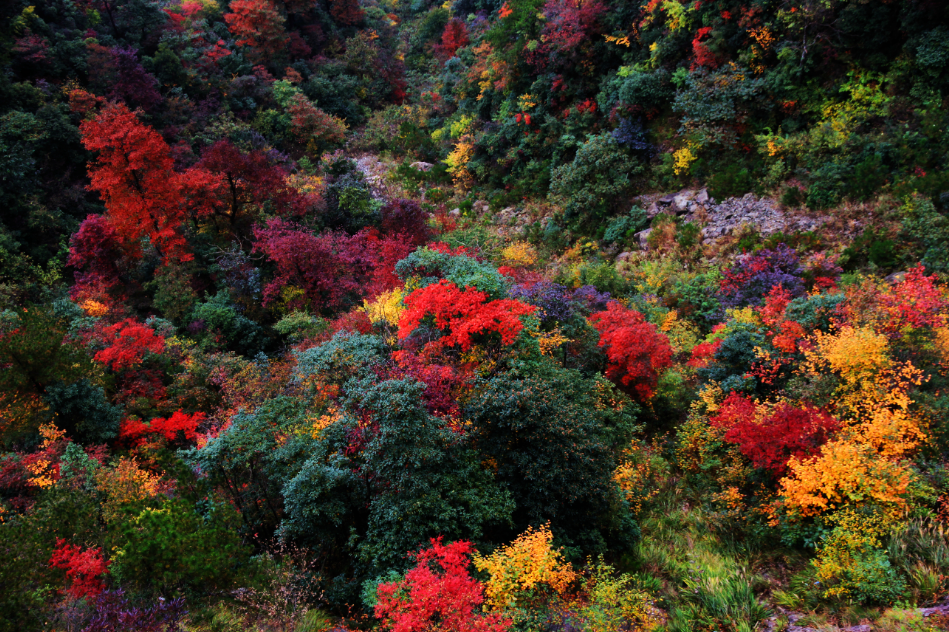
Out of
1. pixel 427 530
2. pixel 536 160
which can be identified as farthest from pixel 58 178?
pixel 427 530

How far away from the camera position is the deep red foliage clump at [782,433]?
9438 mm

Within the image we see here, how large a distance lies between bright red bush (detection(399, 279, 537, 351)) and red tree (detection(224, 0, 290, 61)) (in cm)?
3511

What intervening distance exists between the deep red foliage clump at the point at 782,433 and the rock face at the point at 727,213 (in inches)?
417

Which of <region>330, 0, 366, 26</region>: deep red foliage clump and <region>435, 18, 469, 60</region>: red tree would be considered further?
<region>330, 0, 366, 26</region>: deep red foliage clump

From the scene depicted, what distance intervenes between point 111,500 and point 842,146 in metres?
25.8

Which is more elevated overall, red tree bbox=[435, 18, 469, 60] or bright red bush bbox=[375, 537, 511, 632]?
red tree bbox=[435, 18, 469, 60]

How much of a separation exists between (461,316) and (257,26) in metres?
37.2

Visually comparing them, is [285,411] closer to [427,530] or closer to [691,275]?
[427,530]

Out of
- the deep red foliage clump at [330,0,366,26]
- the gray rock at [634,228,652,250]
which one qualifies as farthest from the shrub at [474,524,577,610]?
the deep red foliage clump at [330,0,366,26]

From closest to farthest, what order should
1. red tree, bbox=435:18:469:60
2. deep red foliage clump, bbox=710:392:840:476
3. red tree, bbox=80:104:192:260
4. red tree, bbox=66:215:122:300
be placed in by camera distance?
deep red foliage clump, bbox=710:392:840:476, red tree, bbox=80:104:192:260, red tree, bbox=66:215:122:300, red tree, bbox=435:18:469:60

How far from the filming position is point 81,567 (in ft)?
26.5

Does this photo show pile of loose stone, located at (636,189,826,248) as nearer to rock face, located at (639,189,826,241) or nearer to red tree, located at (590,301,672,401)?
rock face, located at (639,189,826,241)

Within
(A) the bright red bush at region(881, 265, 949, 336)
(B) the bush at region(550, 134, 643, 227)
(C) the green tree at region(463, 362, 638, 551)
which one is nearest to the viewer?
(C) the green tree at region(463, 362, 638, 551)

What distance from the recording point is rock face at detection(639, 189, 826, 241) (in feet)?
58.7
